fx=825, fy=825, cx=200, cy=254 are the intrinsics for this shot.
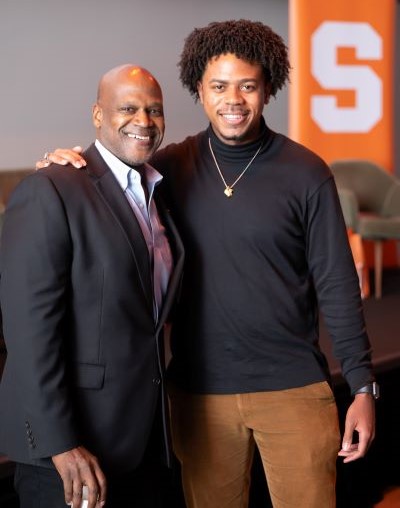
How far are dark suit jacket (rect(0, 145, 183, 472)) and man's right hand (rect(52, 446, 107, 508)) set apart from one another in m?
0.03

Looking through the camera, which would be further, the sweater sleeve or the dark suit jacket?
the sweater sleeve

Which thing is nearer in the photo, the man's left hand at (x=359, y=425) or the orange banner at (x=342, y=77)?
the man's left hand at (x=359, y=425)

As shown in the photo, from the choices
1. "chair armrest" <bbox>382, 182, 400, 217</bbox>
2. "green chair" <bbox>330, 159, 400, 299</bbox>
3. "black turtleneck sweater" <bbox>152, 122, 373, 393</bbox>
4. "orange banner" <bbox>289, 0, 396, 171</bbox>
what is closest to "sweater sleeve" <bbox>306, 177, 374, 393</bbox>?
"black turtleneck sweater" <bbox>152, 122, 373, 393</bbox>

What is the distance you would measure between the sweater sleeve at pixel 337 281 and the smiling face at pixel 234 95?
0.25 meters

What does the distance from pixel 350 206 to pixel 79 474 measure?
5066 mm

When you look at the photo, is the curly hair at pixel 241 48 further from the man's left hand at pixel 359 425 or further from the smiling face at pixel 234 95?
the man's left hand at pixel 359 425

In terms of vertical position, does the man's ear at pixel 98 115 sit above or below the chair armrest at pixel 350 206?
above

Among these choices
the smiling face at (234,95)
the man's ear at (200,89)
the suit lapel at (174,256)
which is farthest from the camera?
the man's ear at (200,89)

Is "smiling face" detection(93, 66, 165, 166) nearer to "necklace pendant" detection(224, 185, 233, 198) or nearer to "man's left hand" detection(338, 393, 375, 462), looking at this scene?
"necklace pendant" detection(224, 185, 233, 198)

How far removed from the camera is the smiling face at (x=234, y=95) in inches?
78.6

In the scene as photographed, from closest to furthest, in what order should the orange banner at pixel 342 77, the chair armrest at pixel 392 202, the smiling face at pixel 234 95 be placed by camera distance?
1. the smiling face at pixel 234 95
2. the orange banner at pixel 342 77
3. the chair armrest at pixel 392 202

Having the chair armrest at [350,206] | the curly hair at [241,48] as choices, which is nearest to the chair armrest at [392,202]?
the chair armrest at [350,206]

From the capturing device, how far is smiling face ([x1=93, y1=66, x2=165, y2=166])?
5.80ft

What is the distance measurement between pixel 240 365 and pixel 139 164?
577 millimetres
